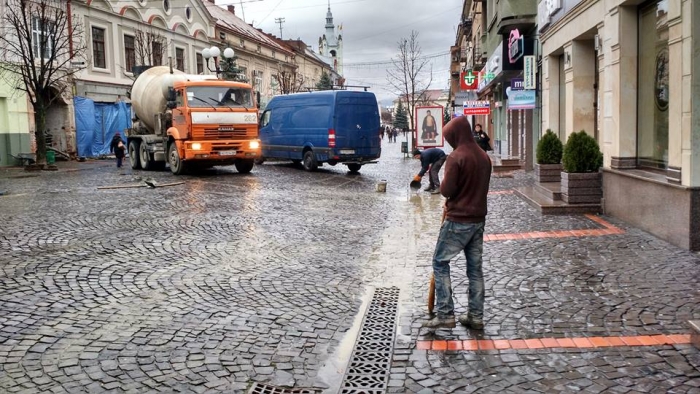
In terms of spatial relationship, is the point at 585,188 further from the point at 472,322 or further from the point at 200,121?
the point at 200,121

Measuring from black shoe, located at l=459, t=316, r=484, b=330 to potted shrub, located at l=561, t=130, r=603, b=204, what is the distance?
6.50m

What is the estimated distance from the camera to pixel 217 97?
68.1ft

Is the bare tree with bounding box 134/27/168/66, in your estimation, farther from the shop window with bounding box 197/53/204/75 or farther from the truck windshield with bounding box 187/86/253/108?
the truck windshield with bounding box 187/86/253/108

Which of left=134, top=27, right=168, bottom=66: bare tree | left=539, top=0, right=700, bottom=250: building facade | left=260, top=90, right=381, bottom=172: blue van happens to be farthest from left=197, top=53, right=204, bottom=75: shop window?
left=539, top=0, right=700, bottom=250: building facade

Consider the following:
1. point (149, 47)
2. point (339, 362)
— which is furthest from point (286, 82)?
point (339, 362)

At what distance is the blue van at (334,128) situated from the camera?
70.8 feet

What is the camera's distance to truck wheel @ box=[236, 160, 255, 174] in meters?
22.1

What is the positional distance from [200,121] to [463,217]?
1606 centimetres

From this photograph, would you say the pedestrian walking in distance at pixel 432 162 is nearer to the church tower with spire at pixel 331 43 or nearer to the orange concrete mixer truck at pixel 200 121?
the orange concrete mixer truck at pixel 200 121

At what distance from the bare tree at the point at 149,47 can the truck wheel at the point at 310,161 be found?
1747cm

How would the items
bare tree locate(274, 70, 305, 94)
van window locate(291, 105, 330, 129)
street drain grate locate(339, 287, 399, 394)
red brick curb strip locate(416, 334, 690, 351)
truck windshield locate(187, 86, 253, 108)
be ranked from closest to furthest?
street drain grate locate(339, 287, 399, 394) → red brick curb strip locate(416, 334, 690, 351) → truck windshield locate(187, 86, 253, 108) → van window locate(291, 105, 330, 129) → bare tree locate(274, 70, 305, 94)

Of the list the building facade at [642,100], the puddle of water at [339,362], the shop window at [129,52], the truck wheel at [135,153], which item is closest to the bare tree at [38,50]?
the truck wheel at [135,153]

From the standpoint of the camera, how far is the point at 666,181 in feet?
28.1

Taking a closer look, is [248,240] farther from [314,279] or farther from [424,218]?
[424,218]
